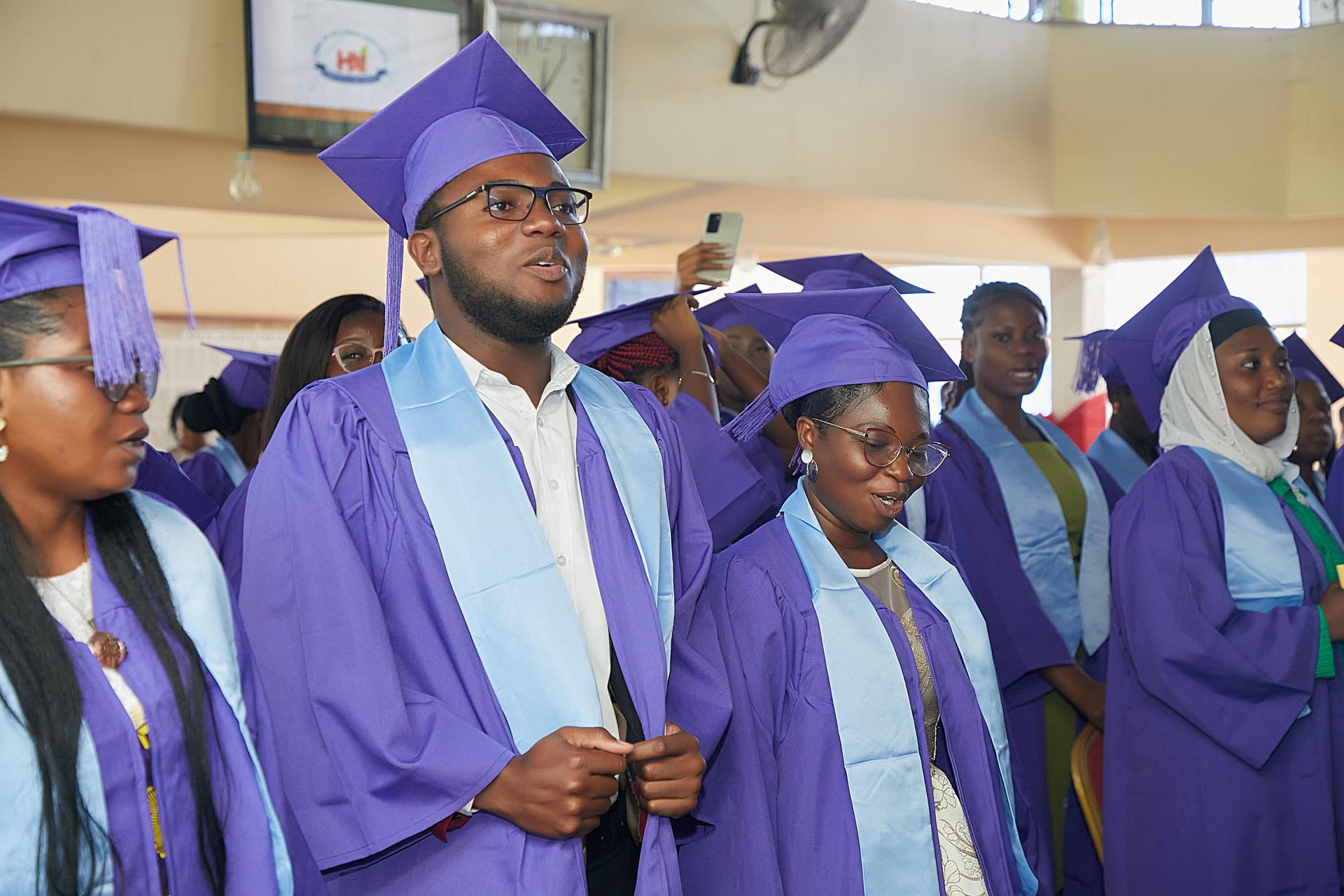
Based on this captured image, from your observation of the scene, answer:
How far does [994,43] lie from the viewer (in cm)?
850

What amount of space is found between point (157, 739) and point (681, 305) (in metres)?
2.23

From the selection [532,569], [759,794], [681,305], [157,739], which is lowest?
[759,794]

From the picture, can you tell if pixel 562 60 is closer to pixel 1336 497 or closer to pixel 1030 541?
pixel 1030 541

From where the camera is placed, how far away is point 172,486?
7.93 ft

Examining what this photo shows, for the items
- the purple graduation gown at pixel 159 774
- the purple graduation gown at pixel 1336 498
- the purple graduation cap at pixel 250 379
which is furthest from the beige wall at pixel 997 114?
the purple graduation gown at pixel 159 774

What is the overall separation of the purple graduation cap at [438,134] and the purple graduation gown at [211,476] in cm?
220

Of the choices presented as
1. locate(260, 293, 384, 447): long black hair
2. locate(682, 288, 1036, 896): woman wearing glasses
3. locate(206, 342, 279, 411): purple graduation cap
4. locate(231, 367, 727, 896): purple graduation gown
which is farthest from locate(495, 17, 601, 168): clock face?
locate(231, 367, 727, 896): purple graduation gown

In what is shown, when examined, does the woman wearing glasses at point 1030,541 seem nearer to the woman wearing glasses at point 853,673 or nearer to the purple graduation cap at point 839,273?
the purple graduation cap at point 839,273

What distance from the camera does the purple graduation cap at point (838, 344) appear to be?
8.20 feet

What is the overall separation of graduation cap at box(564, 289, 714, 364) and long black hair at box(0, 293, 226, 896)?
6.62 feet

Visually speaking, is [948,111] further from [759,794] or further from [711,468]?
[759,794]

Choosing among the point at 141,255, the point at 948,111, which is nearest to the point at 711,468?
the point at 141,255

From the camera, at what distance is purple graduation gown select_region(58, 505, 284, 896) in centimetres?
144

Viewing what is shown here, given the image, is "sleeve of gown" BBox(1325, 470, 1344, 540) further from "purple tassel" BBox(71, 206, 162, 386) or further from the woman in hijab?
"purple tassel" BBox(71, 206, 162, 386)
